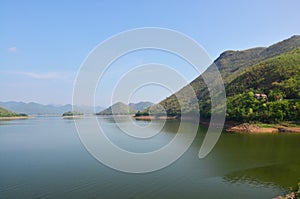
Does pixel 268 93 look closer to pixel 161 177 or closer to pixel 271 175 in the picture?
pixel 271 175

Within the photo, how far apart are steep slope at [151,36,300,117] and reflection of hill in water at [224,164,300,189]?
4541cm

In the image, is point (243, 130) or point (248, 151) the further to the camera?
point (243, 130)

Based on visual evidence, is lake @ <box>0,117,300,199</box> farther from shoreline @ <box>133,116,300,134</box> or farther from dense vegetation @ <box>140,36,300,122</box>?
dense vegetation @ <box>140,36,300,122</box>

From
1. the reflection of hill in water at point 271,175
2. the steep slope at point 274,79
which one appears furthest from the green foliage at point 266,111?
the reflection of hill in water at point 271,175

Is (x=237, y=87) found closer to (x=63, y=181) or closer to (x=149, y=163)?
(x=149, y=163)

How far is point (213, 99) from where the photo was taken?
52344mm

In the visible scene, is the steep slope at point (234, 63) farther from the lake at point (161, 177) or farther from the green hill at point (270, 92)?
the lake at point (161, 177)

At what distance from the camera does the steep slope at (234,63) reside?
68.6 metres

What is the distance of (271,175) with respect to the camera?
12445mm

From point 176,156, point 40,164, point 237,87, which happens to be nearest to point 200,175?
point 176,156

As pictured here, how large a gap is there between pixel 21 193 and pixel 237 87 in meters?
45.4

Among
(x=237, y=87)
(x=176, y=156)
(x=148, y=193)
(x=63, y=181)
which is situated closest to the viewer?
(x=148, y=193)

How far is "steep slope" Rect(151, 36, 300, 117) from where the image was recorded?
68.6 m

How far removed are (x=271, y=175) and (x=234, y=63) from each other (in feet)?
265
